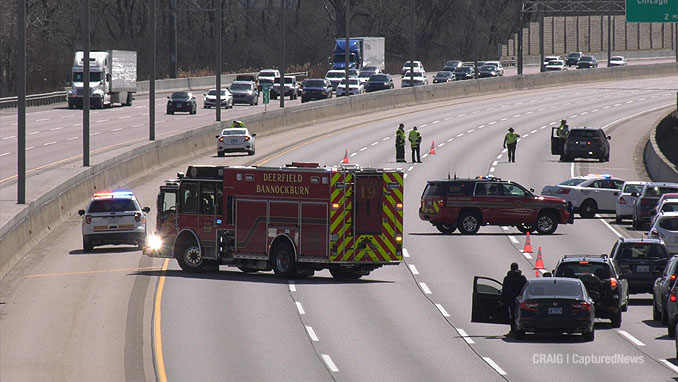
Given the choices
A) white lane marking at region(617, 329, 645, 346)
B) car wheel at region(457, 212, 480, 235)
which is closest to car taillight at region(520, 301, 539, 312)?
white lane marking at region(617, 329, 645, 346)

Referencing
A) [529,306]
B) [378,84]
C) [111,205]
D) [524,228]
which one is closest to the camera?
[529,306]

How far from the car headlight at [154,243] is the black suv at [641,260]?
38.3 feet

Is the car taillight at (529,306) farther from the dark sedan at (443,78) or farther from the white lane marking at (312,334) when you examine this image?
the dark sedan at (443,78)

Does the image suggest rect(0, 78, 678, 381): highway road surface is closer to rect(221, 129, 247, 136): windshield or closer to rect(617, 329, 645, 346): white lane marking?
rect(617, 329, 645, 346): white lane marking

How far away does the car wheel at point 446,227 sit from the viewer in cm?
4453

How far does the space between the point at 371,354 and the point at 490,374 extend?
2.82 metres

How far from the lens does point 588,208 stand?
5022cm

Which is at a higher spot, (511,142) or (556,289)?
(511,142)

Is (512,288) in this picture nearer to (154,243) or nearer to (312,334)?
(312,334)

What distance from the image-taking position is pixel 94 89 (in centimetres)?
9238

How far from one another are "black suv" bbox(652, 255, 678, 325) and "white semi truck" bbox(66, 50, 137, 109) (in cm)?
6615

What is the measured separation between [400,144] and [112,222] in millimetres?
26855

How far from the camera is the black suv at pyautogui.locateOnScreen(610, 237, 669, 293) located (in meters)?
31.7

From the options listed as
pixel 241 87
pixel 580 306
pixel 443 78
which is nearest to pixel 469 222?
pixel 580 306
